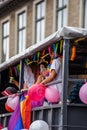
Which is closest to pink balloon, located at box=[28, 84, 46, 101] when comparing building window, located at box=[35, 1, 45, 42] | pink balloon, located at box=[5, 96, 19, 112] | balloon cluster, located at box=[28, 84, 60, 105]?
balloon cluster, located at box=[28, 84, 60, 105]

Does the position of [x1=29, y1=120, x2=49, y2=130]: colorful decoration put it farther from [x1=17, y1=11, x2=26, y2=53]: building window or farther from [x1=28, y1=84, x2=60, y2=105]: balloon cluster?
[x1=17, y1=11, x2=26, y2=53]: building window

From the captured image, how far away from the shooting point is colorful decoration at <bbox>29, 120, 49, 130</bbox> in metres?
10.3

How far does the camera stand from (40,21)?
30.6 metres

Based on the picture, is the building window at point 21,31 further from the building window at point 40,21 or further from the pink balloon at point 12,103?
the pink balloon at point 12,103

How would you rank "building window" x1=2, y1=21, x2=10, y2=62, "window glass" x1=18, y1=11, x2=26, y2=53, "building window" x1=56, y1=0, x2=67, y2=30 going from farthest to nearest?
1. "building window" x1=2, y1=21, x2=10, y2=62
2. "window glass" x1=18, y1=11, x2=26, y2=53
3. "building window" x1=56, y1=0, x2=67, y2=30

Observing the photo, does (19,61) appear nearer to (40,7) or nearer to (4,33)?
(40,7)

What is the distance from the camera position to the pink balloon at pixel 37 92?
10684 millimetres

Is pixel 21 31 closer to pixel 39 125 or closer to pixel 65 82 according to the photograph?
pixel 39 125

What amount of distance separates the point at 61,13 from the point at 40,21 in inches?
106

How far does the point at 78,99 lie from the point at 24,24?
73.2ft

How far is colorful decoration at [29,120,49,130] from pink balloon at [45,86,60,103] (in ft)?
1.31

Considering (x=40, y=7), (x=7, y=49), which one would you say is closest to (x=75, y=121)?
(x=40, y=7)

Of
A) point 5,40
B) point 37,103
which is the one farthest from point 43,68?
point 5,40

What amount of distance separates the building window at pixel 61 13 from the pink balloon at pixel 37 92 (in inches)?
656
